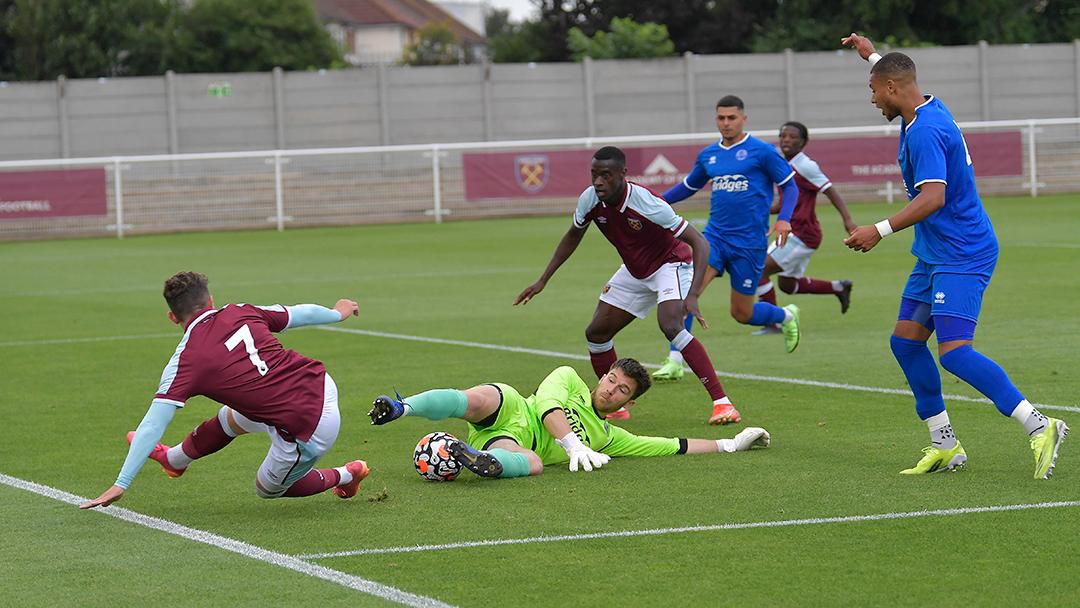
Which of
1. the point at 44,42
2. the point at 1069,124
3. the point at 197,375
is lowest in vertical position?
the point at 197,375

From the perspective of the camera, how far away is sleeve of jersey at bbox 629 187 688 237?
10539 millimetres

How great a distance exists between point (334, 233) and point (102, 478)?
2539 centimetres

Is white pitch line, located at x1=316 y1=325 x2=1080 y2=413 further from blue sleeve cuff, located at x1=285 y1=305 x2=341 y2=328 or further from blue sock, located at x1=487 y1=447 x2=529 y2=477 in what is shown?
blue sleeve cuff, located at x1=285 y1=305 x2=341 y2=328

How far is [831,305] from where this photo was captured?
18.0 meters

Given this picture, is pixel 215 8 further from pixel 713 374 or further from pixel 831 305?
pixel 713 374

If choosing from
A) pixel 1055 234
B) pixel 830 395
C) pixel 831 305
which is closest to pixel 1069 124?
pixel 1055 234

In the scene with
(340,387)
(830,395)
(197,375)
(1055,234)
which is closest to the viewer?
(197,375)

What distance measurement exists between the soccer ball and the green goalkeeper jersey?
0.51 metres

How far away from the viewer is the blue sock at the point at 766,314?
14203 mm

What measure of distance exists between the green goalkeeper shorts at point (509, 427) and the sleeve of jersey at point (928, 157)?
2487mm

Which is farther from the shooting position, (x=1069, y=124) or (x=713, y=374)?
(x=1069, y=124)

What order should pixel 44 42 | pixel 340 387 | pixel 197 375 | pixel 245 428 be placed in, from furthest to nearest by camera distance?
1. pixel 44 42
2. pixel 340 387
3. pixel 245 428
4. pixel 197 375

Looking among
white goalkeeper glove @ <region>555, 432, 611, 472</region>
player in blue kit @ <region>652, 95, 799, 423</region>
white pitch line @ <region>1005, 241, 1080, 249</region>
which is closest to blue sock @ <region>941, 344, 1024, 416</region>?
white goalkeeper glove @ <region>555, 432, 611, 472</region>

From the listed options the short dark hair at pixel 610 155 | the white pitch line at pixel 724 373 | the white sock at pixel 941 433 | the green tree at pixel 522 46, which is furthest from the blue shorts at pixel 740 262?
the green tree at pixel 522 46
